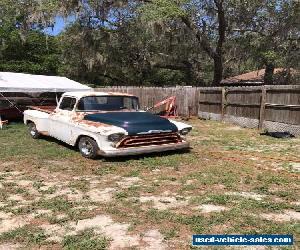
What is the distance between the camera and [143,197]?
6.07m

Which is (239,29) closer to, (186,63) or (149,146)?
(186,63)

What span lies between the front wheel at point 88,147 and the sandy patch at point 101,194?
2.21 meters

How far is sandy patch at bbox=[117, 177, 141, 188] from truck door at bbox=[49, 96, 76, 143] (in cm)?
296

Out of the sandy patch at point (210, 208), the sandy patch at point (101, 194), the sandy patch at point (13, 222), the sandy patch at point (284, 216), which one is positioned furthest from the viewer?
the sandy patch at point (101, 194)

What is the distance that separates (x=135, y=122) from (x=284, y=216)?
419 cm

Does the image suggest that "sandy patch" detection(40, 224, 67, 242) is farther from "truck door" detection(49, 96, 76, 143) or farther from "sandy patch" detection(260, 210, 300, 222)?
"truck door" detection(49, 96, 76, 143)

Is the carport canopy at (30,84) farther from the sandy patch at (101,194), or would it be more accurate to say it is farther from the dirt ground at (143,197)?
the sandy patch at (101,194)

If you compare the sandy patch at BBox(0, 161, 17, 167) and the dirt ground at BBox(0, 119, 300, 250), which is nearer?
the dirt ground at BBox(0, 119, 300, 250)

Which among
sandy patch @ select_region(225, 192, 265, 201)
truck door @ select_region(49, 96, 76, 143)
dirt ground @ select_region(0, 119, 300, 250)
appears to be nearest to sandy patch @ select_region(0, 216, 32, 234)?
dirt ground @ select_region(0, 119, 300, 250)

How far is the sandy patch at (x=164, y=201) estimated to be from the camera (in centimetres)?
566

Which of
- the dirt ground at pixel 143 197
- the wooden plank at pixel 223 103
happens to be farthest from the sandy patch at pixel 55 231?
the wooden plank at pixel 223 103

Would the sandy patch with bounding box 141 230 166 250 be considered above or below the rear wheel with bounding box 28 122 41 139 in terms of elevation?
below

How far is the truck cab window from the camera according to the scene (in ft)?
32.4

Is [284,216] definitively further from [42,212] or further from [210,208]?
[42,212]
